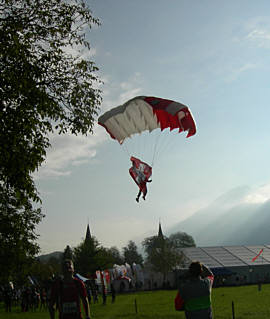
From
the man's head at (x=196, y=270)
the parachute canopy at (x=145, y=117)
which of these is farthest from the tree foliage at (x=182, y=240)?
the man's head at (x=196, y=270)

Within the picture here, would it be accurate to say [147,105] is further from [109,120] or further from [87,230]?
[87,230]

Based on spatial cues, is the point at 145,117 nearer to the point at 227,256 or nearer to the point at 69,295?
the point at 69,295

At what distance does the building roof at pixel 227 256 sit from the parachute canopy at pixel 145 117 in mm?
49717

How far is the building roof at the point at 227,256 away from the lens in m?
64.3

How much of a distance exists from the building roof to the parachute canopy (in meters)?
49.7

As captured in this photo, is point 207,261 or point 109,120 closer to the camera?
point 109,120

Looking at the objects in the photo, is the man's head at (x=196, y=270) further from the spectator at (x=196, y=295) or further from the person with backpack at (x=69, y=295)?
the person with backpack at (x=69, y=295)

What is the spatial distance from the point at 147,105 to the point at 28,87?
21.7 ft

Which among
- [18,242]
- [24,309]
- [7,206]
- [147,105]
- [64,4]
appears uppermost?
[64,4]

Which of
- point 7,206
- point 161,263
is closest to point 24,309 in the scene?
point 7,206

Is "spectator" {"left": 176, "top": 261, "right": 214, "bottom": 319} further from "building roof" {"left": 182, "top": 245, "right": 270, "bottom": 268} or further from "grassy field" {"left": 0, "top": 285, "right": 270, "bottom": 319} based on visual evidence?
"building roof" {"left": 182, "top": 245, "right": 270, "bottom": 268}

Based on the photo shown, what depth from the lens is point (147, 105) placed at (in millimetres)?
16047

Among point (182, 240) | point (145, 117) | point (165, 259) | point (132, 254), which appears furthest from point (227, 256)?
point (132, 254)

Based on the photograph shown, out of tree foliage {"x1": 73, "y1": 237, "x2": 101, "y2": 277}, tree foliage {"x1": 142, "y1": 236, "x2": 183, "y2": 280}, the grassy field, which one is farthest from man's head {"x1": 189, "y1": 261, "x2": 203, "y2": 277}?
tree foliage {"x1": 73, "y1": 237, "x2": 101, "y2": 277}
